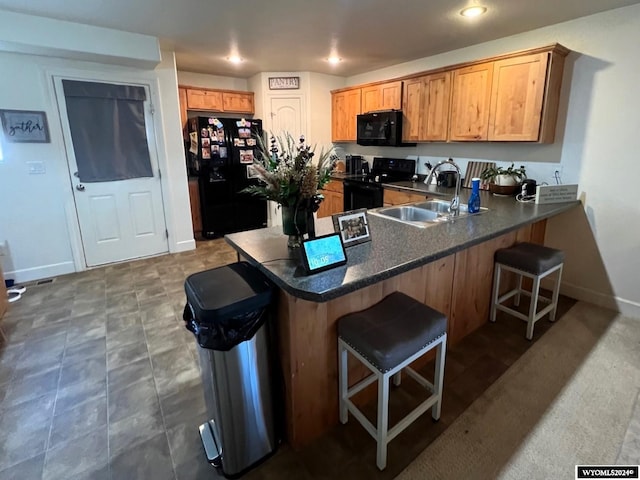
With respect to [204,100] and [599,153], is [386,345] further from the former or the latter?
[204,100]

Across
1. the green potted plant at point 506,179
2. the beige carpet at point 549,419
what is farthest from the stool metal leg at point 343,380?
the green potted plant at point 506,179

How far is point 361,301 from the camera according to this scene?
5.43ft


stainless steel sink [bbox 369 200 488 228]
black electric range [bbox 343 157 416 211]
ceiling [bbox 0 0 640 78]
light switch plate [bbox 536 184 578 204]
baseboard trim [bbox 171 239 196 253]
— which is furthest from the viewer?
baseboard trim [bbox 171 239 196 253]

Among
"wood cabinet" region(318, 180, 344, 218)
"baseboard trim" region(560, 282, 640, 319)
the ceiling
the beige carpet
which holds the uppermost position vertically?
the ceiling

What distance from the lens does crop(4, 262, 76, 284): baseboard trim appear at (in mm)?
3465

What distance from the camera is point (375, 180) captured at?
4324 millimetres

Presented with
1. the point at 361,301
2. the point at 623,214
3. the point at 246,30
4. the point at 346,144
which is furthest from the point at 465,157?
the point at 361,301

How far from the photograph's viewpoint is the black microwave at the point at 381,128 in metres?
4.02

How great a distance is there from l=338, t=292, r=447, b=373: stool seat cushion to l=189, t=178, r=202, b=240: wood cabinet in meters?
4.02

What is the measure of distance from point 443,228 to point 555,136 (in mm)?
1841

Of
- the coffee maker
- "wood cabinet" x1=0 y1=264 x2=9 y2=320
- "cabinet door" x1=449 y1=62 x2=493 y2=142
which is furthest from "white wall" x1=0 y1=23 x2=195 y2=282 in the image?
"cabinet door" x1=449 y1=62 x2=493 y2=142

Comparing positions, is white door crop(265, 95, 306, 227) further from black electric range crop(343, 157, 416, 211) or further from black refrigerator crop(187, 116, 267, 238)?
black electric range crop(343, 157, 416, 211)

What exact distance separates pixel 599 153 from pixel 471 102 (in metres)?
1.16

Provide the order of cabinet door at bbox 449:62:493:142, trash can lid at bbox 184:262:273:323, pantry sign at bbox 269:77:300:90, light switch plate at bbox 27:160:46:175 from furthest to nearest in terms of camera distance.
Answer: pantry sign at bbox 269:77:300:90 → light switch plate at bbox 27:160:46:175 → cabinet door at bbox 449:62:493:142 → trash can lid at bbox 184:262:273:323
